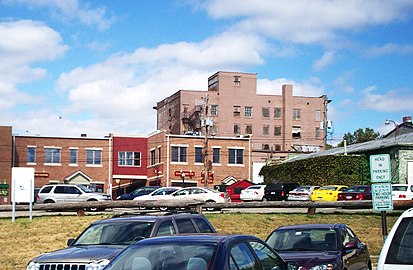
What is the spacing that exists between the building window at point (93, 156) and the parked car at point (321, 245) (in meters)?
61.6

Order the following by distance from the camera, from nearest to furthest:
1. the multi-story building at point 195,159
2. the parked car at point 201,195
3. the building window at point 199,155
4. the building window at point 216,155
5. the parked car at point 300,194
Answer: the parked car at point 201,195 < the parked car at point 300,194 < the multi-story building at point 195,159 < the building window at point 199,155 < the building window at point 216,155

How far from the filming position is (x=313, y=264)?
11.8 metres

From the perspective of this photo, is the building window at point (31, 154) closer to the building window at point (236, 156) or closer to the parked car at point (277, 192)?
the building window at point (236, 156)

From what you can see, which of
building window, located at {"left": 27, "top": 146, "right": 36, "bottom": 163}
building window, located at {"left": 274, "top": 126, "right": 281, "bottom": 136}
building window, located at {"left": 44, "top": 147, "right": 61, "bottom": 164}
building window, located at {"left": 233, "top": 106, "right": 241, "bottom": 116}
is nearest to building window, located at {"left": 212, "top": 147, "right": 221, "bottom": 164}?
building window, located at {"left": 44, "top": 147, "right": 61, "bottom": 164}

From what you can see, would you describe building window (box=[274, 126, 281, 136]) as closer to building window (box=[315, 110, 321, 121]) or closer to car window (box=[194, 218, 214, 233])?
building window (box=[315, 110, 321, 121])

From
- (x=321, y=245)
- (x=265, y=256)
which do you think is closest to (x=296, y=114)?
(x=321, y=245)

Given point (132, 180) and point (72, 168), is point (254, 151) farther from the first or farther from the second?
point (72, 168)

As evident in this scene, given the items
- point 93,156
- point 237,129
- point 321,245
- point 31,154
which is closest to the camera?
point 321,245

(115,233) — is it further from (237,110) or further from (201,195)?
(237,110)

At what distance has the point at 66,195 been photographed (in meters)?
40.4

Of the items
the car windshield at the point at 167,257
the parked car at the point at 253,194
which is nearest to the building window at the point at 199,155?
the parked car at the point at 253,194

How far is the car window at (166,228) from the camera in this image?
1268 centimetres

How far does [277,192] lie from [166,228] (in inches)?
1460

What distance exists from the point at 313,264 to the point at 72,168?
63798 millimetres
